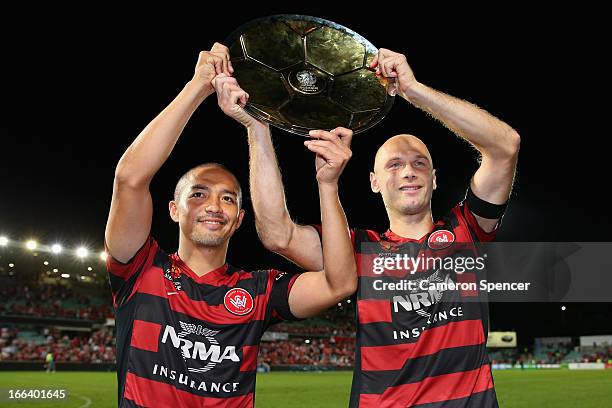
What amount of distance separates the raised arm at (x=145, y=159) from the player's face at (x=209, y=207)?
1.06ft

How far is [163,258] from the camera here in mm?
3432

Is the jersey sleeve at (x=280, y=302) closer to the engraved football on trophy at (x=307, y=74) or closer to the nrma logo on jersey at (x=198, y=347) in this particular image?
the nrma logo on jersey at (x=198, y=347)

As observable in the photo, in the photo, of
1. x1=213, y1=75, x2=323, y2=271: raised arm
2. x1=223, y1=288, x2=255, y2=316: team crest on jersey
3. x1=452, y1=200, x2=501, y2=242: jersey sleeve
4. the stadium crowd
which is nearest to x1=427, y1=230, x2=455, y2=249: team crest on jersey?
x1=452, y1=200, x2=501, y2=242: jersey sleeve

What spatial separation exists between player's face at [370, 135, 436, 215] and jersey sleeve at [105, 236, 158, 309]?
4.91 ft

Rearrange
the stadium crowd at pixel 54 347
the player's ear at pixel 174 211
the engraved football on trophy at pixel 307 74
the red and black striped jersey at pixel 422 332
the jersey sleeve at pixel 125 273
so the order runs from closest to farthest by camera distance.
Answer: the red and black striped jersey at pixel 422 332, the engraved football on trophy at pixel 307 74, the jersey sleeve at pixel 125 273, the player's ear at pixel 174 211, the stadium crowd at pixel 54 347

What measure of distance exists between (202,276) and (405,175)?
1407mm

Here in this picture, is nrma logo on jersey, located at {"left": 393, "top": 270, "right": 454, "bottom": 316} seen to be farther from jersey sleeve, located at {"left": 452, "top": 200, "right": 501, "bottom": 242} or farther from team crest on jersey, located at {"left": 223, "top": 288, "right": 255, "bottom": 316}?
team crest on jersey, located at {"left": 223, "top": 288, "right": 255, "bottom": 316}

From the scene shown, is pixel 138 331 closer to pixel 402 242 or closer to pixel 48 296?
pixel 402 242

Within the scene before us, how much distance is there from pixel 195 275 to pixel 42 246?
1598 inches

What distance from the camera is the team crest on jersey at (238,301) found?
3.25 m

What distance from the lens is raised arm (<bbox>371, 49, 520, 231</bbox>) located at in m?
2.95

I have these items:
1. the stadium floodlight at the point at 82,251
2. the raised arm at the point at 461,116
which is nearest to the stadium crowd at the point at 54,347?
the stadium floodlight at the point at 82,251

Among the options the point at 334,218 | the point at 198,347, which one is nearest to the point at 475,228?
the point at 334,218

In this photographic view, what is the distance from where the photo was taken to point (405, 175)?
10.9 feet
